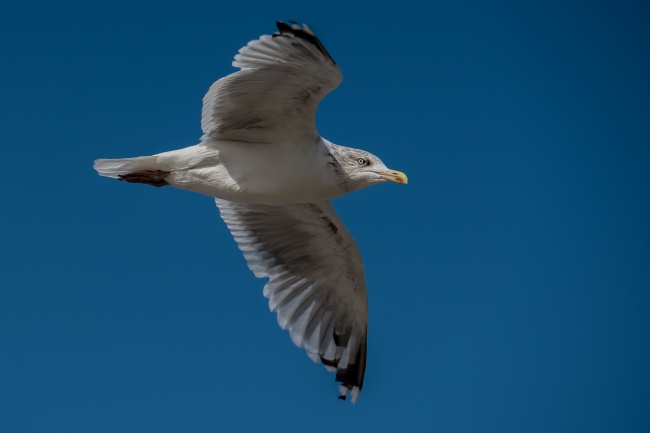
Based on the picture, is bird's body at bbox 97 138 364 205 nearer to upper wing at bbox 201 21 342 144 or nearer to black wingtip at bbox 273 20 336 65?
upper wing at bbox 201 21 342 144

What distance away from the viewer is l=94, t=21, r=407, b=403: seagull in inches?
245

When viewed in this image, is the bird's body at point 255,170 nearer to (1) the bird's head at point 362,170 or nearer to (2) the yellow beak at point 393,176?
(1) the bird's head at point 362,170

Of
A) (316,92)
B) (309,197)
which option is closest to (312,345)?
(309,197)

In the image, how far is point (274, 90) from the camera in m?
6.36

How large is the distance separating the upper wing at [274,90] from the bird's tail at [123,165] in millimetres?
407

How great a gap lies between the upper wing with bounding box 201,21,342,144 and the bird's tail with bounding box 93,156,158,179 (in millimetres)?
407

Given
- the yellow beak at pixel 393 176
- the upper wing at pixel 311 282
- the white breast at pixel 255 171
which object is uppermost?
the yellow beak at pixel 393 176

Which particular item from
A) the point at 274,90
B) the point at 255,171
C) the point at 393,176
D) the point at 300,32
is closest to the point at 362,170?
the point at 393,176

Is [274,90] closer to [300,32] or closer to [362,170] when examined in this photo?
[300,32]

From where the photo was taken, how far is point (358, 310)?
26.2 feet

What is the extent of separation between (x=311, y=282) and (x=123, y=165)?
1901mm

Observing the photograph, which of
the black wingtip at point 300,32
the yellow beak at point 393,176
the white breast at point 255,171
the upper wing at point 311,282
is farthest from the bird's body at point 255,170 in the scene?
the upper wing at point 311,282

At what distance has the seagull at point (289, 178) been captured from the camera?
245 inches

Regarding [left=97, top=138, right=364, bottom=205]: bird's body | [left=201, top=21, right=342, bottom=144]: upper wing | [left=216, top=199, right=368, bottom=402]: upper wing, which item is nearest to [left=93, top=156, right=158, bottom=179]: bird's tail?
[left=97, top=138, right=364, bottom=205]: bird's body
